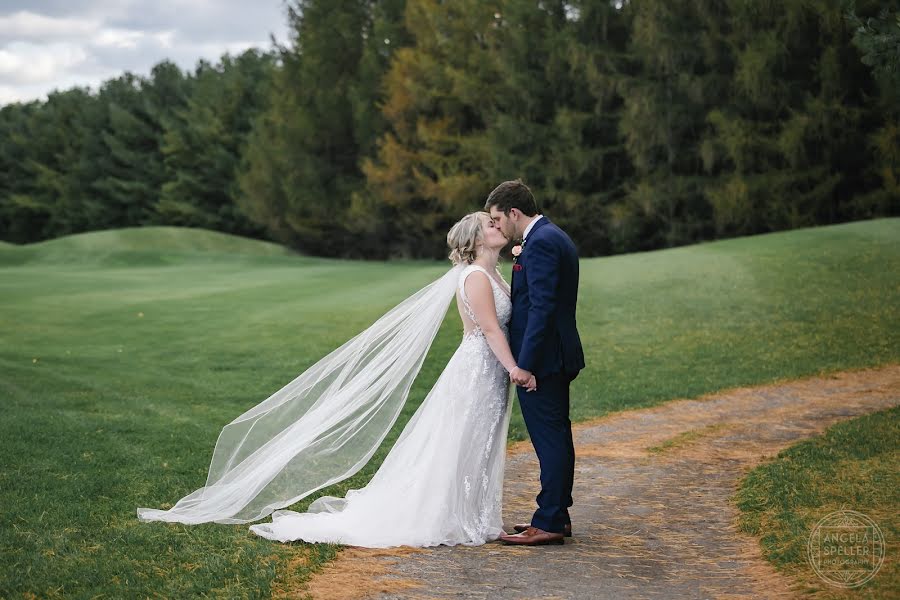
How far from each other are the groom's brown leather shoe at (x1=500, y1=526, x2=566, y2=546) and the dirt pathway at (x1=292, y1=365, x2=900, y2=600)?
0.07 metres

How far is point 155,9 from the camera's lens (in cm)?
3125

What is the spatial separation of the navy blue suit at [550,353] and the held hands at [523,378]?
0.13 feet

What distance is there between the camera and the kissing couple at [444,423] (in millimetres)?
6363

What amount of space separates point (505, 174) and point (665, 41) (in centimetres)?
801

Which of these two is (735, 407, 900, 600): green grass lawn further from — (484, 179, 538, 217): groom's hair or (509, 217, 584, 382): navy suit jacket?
(484, 179, 538, 217): groom's hair

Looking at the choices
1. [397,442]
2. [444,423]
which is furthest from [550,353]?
[397,442]

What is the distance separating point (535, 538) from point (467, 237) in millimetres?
2159

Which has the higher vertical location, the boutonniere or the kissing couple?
the boutonniere

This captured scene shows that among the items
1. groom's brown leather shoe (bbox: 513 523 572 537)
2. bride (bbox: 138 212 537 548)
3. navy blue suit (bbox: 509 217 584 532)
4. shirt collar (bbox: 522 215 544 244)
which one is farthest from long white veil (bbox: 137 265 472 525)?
groom's brown leather shoe (bbox: 513 523 572 537)

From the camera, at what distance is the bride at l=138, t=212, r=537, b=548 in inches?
256

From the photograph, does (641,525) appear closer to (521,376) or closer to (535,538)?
(535,538)

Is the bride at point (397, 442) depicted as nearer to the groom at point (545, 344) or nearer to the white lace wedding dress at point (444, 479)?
the white lace wedding dress at point (444, 479)

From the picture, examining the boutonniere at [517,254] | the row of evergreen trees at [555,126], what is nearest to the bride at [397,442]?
the boutonniere at [517,254]

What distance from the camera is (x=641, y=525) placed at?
698 cm
